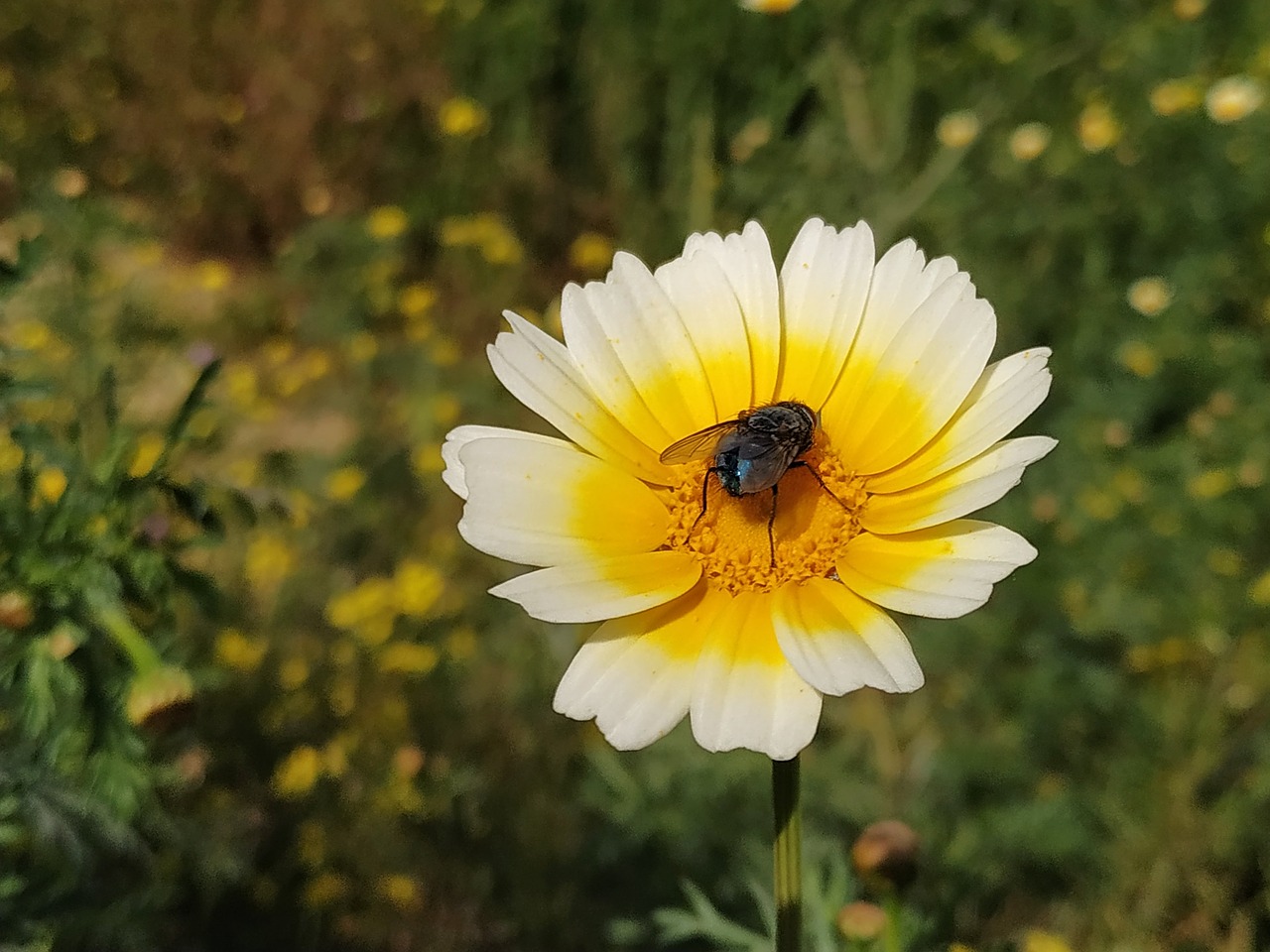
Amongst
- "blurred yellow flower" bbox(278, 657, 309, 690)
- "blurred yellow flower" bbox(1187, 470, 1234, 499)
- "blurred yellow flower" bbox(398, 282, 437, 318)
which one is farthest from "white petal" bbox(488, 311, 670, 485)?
"blurred yellow flower" bbox(398, 282, 437, 318)

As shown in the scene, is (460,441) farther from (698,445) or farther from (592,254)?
(592,254)

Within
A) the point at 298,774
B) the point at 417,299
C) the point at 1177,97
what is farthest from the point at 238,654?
the point at 1177,97

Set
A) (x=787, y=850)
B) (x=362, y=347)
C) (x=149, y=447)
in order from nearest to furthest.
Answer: (x=787, y=850) → (x=149, y=447) → (x=362, y=347)

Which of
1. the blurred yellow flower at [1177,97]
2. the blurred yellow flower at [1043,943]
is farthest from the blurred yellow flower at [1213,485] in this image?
the blurred yellow flower at [1177,97]

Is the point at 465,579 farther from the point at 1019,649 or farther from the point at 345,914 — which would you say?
the point at 1019,649

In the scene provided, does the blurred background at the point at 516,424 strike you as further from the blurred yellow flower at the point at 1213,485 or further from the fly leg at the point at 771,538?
the fly leg at the point at 771,538

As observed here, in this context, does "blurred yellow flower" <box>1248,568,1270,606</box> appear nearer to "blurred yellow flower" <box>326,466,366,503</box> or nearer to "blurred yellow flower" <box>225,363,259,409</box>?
"blurred yellow flower" <box>326,466,366,503</box>
